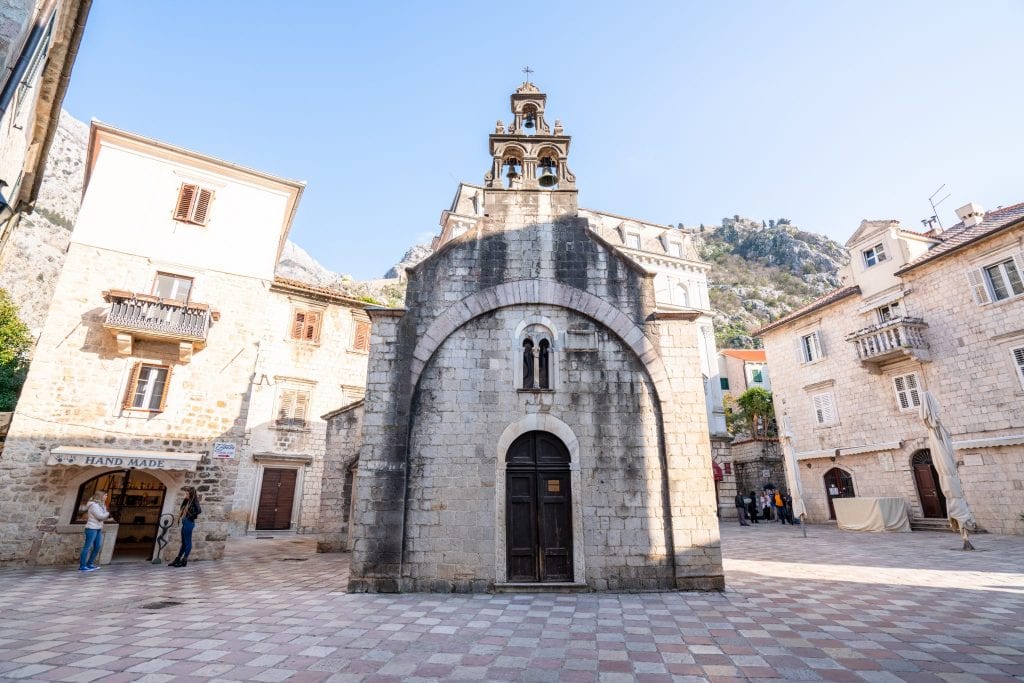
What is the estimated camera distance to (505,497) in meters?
9.40

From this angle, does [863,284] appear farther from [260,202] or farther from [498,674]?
[260,202]

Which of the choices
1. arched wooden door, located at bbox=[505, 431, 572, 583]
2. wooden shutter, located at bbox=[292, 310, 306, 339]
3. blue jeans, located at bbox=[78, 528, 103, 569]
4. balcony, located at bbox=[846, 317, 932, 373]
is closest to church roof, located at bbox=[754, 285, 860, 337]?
balcony, located at bbox=[846, 317, 932, 373]

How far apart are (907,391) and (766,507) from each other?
33.7 feet

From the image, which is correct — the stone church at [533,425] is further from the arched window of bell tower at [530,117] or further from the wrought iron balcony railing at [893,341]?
the wrought iron balcony railing at [893,341]

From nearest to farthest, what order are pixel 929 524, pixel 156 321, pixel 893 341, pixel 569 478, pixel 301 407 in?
pixel 569 478, pixel 156 321, pixel 929 524, pixel 893 341, pixel 301 407

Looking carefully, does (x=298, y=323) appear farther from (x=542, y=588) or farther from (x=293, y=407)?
(x=542, y=588)

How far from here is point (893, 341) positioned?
18.8 m

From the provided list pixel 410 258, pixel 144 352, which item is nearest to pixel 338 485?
pixel 144 352

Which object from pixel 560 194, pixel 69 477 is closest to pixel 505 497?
pixel 560 194

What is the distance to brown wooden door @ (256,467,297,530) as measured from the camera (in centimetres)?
1978

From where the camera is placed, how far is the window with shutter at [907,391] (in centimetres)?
1889

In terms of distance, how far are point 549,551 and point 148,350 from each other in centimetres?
1306

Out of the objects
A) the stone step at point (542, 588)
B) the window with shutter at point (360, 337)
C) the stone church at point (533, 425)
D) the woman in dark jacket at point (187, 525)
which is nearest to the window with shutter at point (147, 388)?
the woman in dark jacket at point (187, 525)

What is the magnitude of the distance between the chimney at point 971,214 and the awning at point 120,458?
31.0 meters
